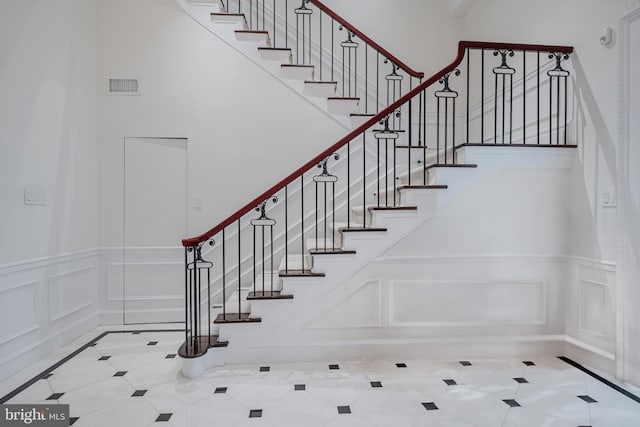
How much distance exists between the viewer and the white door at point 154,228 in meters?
4.59

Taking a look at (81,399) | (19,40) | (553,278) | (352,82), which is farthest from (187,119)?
(553,278)

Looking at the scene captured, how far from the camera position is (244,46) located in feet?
15.2

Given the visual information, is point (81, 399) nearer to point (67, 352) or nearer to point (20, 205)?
point (67, 352)

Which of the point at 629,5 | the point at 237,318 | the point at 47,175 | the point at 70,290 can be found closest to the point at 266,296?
the point at 237,318

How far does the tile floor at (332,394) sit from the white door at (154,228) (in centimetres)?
104

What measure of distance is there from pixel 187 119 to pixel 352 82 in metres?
2.39

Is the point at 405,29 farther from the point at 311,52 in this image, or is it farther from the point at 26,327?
the point at 26,327

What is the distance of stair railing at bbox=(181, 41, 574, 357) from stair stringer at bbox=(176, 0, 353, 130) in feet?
2.48

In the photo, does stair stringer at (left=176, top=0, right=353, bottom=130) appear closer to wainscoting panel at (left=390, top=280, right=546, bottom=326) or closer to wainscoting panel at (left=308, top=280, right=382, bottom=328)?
wainscoting panel at (left=308, top=280, right=382, bottom=328)

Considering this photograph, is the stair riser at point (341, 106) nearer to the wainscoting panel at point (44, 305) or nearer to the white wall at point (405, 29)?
the white wall at point (405, 29)

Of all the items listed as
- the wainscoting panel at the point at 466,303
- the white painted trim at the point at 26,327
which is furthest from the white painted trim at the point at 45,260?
the wainscoting panel at the point at 466,303

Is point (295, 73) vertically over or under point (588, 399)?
over

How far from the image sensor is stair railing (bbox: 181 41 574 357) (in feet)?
11.5

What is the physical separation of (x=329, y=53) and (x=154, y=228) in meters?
3.38
